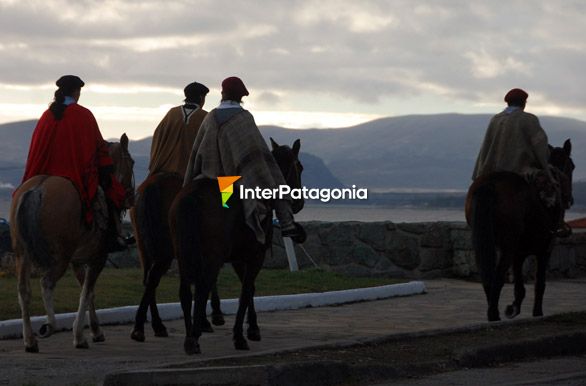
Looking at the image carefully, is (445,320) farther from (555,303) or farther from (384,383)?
(384,383)

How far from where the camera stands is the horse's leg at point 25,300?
11.5 m

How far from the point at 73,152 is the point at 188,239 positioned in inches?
59.6

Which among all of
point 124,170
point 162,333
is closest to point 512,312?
point 162,333

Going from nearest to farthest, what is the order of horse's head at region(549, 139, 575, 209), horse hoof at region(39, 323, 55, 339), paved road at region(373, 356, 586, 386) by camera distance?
paved road at region(373, 356, 586, 386)
horse hoof at region(39, 323, 55, 339)
horse's head at region(549, 139, 575, 209)

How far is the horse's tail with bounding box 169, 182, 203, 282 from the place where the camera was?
11.4 metres

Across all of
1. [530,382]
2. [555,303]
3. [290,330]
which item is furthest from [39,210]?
[555,303]

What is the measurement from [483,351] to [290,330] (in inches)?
130

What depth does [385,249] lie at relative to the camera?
22156mm

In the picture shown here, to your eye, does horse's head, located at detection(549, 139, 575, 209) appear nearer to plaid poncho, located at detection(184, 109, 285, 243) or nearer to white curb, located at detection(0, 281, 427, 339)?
white curb, located at detection(0, 281, 427, 339)

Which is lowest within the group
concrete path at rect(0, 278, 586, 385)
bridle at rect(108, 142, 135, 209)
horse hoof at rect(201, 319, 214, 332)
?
concrete path at rect(0, 278, 586, 385)

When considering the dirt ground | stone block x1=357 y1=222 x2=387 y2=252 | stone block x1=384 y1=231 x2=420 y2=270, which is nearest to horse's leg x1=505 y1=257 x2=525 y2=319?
the dirt ground

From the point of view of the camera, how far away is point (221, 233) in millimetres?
11523

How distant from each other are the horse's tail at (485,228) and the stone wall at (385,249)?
26.1 ft

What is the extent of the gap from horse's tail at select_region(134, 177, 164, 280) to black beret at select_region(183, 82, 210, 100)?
139 cm
